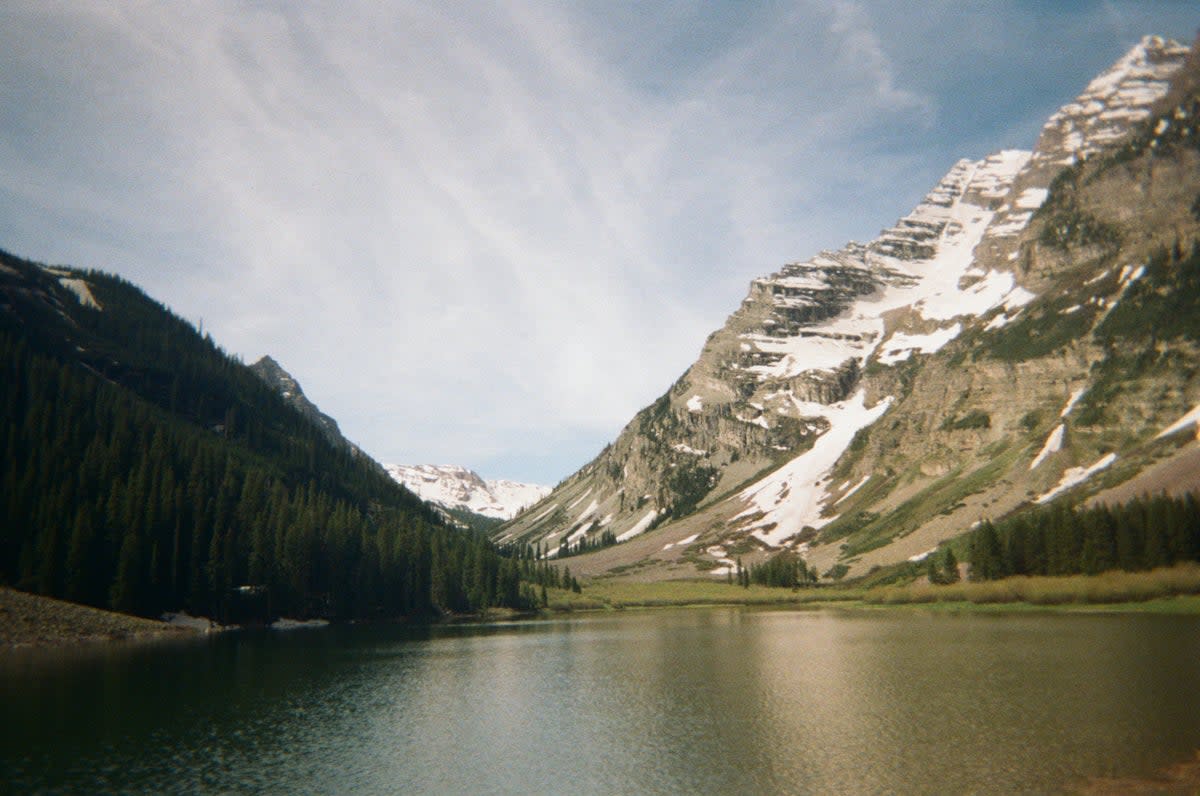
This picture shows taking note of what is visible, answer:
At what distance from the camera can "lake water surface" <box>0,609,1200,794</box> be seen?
32.0m

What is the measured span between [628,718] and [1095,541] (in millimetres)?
101022

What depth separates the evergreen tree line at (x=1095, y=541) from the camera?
105m

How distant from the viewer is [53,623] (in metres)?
86.6

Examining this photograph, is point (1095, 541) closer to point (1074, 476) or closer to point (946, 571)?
point (946, 571)

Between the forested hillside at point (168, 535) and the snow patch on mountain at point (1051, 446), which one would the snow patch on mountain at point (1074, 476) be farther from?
the forested hillside at point (168, 535)

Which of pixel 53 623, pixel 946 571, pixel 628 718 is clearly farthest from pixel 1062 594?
pixel 53 623

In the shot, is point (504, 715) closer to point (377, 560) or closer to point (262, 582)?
point (262, 582)

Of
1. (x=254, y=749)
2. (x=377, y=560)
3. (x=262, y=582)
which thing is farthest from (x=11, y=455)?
(x=254, y=749)

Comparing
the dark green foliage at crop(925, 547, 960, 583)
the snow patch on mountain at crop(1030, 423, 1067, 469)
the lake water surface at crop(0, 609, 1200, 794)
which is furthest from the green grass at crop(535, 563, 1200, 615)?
the snow patch on mountain at crop(1030, 423, 1067, 469)

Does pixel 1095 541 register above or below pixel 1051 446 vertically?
below

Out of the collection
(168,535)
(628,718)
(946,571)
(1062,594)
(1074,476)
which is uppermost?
(1074,476)

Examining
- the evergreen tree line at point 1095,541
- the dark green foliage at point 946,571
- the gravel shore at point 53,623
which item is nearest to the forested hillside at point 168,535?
the gravel shore at point 53,623

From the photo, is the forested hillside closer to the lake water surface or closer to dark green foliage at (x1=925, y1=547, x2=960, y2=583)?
the lake water surface

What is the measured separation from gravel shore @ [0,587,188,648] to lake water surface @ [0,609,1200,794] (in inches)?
233
